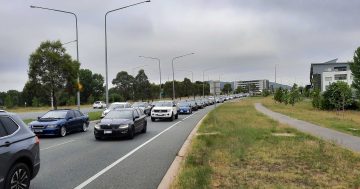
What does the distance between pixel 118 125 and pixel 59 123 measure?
367 cm

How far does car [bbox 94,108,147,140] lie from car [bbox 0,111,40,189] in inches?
402

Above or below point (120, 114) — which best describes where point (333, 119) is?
below

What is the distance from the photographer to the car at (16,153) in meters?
7.00

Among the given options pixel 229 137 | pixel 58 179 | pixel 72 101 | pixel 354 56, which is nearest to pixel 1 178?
pixel 58 179

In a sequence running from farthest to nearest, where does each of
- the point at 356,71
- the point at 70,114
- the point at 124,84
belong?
1. the point at 124,84
2. the point at 356,71
3. the point at 70,114

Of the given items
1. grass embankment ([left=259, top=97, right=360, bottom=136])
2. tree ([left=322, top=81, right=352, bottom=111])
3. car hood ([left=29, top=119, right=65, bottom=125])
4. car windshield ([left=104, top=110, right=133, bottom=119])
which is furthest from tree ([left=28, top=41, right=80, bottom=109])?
tree ([left=322, top=81, right=352, bottom=111])

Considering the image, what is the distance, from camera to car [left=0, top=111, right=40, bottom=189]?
7.00 metres

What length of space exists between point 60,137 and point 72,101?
276ft

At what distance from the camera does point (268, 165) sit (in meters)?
10.6

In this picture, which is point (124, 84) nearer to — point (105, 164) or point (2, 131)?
point (105, 164)

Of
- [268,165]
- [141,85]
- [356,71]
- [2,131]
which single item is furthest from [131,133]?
[141,85]

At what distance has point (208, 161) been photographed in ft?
36.6

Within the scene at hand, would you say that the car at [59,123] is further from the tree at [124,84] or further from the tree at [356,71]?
the tree at [124,84]

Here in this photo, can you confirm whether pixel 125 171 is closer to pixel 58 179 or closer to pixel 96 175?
pixel 96 175
